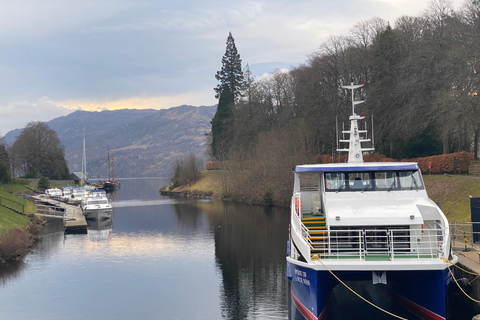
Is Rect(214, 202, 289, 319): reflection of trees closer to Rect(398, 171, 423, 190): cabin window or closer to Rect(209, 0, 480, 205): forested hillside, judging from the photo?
Rect(398, 171, 423, 190): cabin window

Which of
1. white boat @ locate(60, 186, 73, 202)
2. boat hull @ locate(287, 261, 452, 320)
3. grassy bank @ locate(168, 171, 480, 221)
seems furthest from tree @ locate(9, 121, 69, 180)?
boat hull @ locate(287, 261, 452, 320)

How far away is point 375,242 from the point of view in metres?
18.2

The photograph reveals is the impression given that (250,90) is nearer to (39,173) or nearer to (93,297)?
(39,173)

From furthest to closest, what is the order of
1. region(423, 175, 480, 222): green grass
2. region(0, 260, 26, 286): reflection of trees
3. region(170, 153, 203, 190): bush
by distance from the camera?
1. region(170, 153, 203, 190): bush
2. region(423, 175, 480, 222): green grass
3. region(0, 260, 26, 286): reflection of trees

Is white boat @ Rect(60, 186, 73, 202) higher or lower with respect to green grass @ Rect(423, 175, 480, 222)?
Answer: lower

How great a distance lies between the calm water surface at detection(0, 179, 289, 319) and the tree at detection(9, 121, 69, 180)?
3108 inches

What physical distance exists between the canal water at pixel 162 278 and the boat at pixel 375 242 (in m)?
2.65

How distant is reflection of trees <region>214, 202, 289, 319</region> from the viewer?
25.0 meters

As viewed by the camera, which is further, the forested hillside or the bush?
the bush

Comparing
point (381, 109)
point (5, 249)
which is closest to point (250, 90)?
point (381, 109)

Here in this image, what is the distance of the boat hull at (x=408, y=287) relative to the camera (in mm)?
17688

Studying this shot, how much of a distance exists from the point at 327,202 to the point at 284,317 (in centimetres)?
567

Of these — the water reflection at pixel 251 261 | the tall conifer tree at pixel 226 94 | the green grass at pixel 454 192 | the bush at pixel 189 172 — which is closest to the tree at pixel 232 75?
the tall conifer tree at pixel 226 94

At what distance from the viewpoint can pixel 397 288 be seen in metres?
21.4
